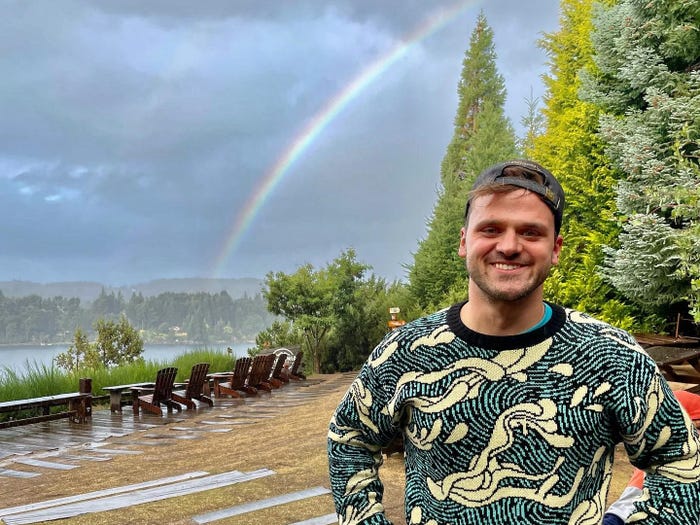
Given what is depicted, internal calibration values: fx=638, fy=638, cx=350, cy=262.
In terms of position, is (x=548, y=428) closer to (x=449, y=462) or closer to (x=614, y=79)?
(x=449, y=462)

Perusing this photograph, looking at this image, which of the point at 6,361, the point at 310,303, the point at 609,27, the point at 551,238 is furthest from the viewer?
the point at 310,303

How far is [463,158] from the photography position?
22844 millimetres

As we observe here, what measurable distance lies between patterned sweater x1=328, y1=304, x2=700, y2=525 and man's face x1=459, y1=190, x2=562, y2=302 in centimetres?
10

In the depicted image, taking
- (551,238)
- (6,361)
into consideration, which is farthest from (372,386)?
(6,361)

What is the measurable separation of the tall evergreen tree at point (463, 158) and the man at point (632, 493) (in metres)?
14.0

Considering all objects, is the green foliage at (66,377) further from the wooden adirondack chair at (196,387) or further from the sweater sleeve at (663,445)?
the sweater sleeve at (663,445)

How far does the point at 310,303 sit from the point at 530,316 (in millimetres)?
17379

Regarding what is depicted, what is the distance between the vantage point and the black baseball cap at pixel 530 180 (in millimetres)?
1292

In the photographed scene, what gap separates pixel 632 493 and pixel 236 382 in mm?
11981

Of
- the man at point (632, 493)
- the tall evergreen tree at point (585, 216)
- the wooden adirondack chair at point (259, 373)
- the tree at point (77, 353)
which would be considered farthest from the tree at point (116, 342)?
the man at point (632, 493)

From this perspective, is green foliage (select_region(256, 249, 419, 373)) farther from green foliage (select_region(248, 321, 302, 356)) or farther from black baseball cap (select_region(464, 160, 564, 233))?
black baseball cap (select_region(464, 160, 564, 233))

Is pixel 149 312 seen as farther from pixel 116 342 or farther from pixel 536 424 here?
pixel 536 424

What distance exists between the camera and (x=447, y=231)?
1906cm

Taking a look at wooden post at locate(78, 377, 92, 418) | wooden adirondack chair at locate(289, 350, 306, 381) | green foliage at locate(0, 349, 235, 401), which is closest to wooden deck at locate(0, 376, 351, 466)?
wooden post at locate(78, 377, 92, 418)
